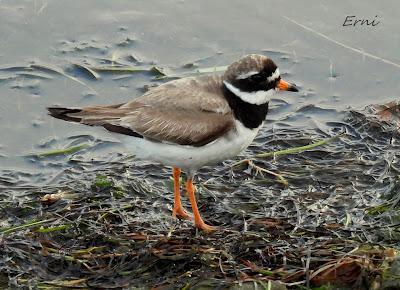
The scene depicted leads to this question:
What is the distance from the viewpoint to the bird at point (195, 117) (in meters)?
6.79

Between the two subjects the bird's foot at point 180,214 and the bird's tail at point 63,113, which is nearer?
the bird's tail at point 63,113

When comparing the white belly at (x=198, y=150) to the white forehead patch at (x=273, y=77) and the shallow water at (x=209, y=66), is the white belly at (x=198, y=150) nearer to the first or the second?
the white forehead patch at (x=273, y=77)

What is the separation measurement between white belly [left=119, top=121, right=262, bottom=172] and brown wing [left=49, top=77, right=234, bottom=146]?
6 centimetres

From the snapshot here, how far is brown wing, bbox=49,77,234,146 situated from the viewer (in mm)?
6773

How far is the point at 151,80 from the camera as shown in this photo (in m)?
9.60

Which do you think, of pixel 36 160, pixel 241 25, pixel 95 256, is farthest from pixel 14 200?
pixel 241 25

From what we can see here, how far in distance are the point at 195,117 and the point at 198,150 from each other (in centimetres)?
27

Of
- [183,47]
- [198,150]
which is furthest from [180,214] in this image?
[183,47]

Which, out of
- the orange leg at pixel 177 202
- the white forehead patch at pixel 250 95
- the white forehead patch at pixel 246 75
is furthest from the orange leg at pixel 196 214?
the white forehead patch at pixel 246 75

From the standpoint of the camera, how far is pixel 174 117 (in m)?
6.86
